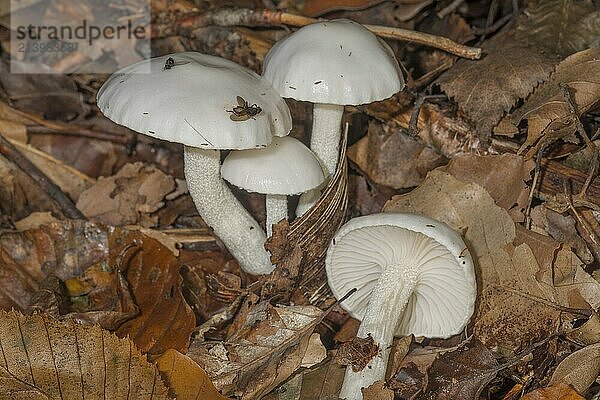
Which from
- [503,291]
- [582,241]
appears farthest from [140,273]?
[582,241]

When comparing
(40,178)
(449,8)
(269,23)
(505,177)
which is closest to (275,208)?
(505,177)

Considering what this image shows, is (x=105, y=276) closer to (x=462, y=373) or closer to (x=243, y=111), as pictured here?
(x=243, y=111)

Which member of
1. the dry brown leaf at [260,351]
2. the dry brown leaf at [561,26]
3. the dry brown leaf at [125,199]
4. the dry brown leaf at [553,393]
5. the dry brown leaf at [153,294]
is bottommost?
the dry brown leaf at [125,199]

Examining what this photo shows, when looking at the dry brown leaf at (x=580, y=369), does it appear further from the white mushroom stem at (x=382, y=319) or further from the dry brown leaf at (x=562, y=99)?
the dry brown leaf at (x=562, y=99)

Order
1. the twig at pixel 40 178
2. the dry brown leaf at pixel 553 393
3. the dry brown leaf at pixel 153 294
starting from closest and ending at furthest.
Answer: the dry brown leaf at pixel 553 393 → the dry brown leaf at pixel 153 294 → the twig at pixel 40 178

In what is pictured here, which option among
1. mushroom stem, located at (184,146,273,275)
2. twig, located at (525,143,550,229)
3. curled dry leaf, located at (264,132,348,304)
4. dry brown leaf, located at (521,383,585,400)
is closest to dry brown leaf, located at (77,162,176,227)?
mushroom stem, located at (184,146,273,275)

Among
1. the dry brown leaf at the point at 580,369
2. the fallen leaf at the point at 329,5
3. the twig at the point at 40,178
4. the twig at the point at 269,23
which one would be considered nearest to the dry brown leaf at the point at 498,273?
the dry brown leaf at the point at 580,369
